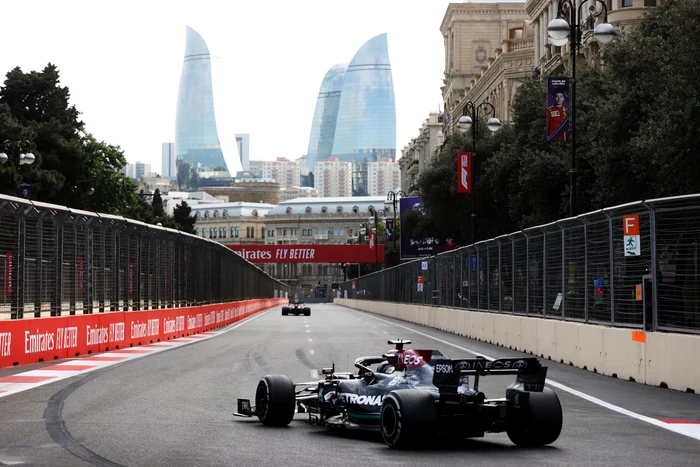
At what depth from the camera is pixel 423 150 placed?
146250mm

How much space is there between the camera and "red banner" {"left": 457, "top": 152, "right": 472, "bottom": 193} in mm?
58125

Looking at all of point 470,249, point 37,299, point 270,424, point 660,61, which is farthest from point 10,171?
point 270,424

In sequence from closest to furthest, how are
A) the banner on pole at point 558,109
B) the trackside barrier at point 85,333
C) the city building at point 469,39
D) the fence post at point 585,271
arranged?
the trackside barrier at point 85,333, the fence post at point 585,271, the banner on pole at point 558,109, the city building at point 469,39

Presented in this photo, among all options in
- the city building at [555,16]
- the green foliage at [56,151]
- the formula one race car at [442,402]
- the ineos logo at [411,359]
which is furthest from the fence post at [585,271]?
the green foliage at [56,151]

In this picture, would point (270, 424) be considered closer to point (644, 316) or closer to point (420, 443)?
point (420, 443)

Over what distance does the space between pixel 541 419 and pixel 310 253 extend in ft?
450

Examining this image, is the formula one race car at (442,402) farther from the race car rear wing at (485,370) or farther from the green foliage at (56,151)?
the green foliage at (56,151)

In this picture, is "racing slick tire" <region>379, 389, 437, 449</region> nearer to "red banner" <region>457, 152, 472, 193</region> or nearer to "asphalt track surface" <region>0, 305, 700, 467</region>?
"asphalt track surface" <region>0, 305, 700, 467</region>

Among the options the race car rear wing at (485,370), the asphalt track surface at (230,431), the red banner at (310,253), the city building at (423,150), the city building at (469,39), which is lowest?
the asphalt track surface at (230,431)

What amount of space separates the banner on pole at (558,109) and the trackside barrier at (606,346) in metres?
5.41

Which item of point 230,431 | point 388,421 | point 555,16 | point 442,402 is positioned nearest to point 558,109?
point 230,431

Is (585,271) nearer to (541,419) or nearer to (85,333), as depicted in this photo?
(85,333)

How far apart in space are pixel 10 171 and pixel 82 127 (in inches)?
Result: 977

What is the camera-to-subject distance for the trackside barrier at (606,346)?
16.5m
